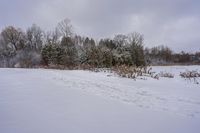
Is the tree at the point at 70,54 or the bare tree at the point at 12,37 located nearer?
the tree at the point at 70,54

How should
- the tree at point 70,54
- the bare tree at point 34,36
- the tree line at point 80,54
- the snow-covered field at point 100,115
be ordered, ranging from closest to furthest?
→ the snow-covered field at point 100,115, the tree line at point 80,54, the tree at point 70,54, the bare tree at point 34,36

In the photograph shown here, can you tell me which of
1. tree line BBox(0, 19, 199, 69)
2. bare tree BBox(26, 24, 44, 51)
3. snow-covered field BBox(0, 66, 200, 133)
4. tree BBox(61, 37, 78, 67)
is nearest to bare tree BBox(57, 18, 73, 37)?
tree line BBox(0, 19, 199, 69)

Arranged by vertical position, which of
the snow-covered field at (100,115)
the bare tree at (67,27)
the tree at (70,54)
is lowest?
the snow-covered field at (100,115)

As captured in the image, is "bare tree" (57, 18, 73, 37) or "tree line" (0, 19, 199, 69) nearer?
"tree line" (0, 19, 199, 69)

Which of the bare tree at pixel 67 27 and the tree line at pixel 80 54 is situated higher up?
the bare tree at pixel 67 27

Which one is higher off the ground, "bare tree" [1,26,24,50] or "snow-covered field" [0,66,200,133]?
"bare tree" [1,26,24,50]

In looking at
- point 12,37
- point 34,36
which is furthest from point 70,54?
point 12,37

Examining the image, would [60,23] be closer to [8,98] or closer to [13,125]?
[8,98]

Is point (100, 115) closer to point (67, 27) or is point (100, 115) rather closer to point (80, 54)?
point (80, 54)

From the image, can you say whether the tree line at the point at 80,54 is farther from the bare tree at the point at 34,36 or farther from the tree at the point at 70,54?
the bare tree at the point at 34,36

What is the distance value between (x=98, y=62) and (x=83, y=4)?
9748mm

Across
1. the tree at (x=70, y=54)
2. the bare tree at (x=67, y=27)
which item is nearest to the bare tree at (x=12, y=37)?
the bare tree at (x=67, y=27)

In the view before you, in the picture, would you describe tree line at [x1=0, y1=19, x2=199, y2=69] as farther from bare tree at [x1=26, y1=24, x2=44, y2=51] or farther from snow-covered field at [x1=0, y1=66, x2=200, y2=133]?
snow-covered field at [x1=0, y1=66, x2=200, y2=133]

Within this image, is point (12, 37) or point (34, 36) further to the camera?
point (34, 36)
